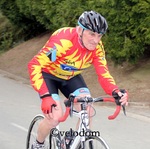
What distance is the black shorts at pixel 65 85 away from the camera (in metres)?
5.23

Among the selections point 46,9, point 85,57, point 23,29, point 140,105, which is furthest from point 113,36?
point 23,29

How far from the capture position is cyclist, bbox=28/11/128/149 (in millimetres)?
4654

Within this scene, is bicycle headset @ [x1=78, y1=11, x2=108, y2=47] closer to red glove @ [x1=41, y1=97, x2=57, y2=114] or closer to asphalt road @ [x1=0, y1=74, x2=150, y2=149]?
red glove @ [x1=41, y1=97, x2=57, y2=114]

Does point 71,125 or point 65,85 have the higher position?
point 65,85

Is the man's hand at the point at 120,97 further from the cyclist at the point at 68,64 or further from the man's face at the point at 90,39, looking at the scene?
the man's face at the point at 90,39

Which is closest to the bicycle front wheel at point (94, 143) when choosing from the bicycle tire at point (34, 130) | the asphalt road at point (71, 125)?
the bicycle tire at point (34, 130)

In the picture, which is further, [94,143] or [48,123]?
[48,123]

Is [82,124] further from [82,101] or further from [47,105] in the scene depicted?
[47,105]

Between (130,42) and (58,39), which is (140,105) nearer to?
(130,42)

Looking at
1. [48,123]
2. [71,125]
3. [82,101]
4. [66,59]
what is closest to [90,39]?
[66,59]

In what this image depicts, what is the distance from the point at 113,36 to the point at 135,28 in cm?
76

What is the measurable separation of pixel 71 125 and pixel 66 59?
4.00m

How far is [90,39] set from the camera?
473 centimetres

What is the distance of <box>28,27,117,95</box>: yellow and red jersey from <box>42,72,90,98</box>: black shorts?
15 cm
